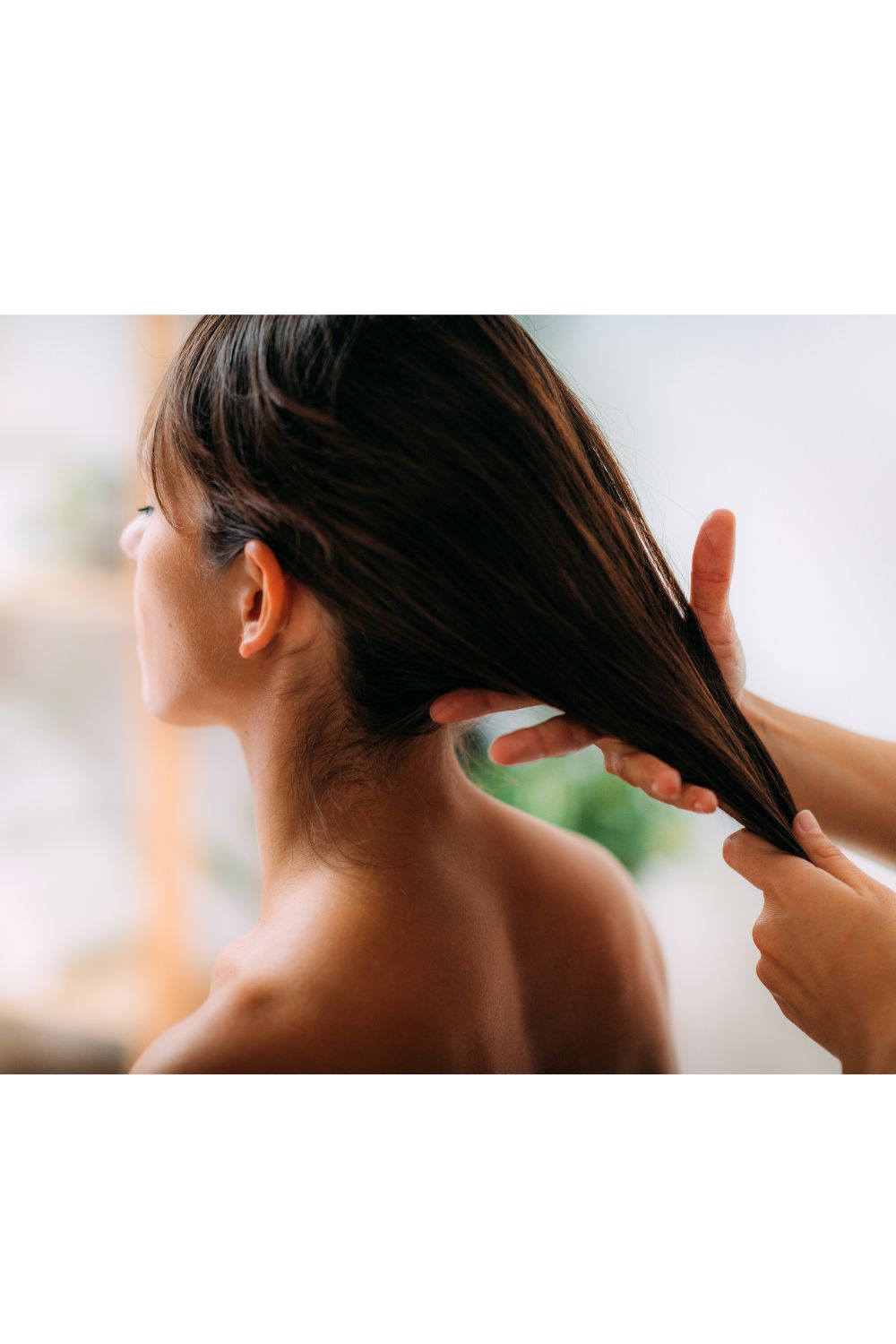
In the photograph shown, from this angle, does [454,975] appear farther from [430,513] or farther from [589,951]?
[430,513]

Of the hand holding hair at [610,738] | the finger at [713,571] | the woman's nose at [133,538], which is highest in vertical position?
the woman's nose at [133,538]

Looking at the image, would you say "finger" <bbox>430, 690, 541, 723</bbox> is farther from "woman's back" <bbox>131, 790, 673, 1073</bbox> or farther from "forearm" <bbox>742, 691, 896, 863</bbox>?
"forearm" <bbox>742, 691, 896, 863</bbox>

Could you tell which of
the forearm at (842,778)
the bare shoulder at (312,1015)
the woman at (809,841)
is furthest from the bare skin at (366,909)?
the forearm at (842,778)

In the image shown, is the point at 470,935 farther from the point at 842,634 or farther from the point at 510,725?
the point at 842,634

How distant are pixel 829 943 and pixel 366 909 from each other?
0.41m

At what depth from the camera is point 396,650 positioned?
2.49ft

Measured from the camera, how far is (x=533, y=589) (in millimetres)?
761

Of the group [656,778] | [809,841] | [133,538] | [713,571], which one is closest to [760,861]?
[809,841]

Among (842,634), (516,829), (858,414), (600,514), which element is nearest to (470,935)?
(516,829)

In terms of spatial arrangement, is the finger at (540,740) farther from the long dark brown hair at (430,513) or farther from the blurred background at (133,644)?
the blurred background at (133,644)

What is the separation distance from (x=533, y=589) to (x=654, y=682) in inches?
5.3

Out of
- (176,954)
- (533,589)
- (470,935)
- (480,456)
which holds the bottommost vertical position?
(176,954)

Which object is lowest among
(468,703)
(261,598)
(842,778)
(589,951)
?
(589,951)

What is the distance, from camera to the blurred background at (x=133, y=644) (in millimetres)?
935
